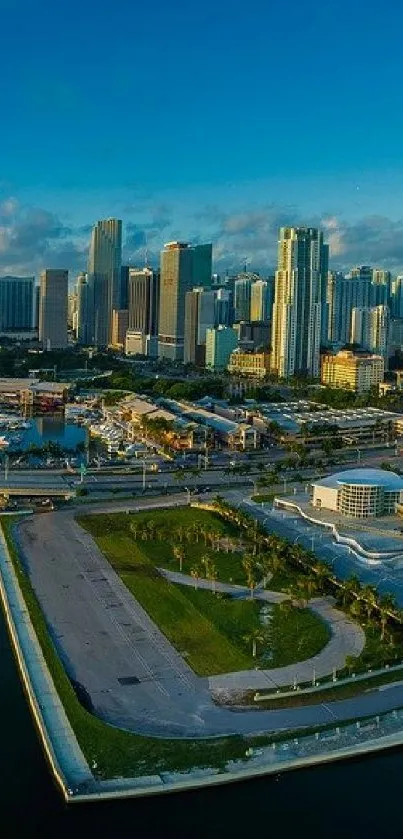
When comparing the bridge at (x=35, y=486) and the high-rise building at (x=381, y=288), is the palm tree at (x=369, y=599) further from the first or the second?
the high-rise building at (x=381, y=288)

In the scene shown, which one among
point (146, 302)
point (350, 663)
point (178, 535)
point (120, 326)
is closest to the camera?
point (350, 663)

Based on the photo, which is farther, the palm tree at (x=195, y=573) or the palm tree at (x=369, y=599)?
the palm tree at (x=195, y=573)

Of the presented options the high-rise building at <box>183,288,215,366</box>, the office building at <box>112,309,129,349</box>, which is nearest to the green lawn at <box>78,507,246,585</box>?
the high-rise building at <box>183,288,215,366</box>

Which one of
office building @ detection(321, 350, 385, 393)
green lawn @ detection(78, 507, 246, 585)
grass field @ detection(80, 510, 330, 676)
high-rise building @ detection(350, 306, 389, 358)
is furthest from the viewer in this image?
high-rise building @ detection(350, 306, 389, 358)

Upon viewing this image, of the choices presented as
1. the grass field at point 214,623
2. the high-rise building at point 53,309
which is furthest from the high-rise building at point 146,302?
the grass field at point 214,623

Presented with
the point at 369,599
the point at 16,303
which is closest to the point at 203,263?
the point at 16,303

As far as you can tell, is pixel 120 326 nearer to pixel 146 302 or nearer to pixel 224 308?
pixel 146 302

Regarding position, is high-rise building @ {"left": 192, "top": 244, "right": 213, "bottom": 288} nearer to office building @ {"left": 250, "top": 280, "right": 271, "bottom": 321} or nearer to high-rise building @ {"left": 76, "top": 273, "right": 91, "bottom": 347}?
office building @ {"left": 250, "top": 280, "right": 271, "bottom": 321}
